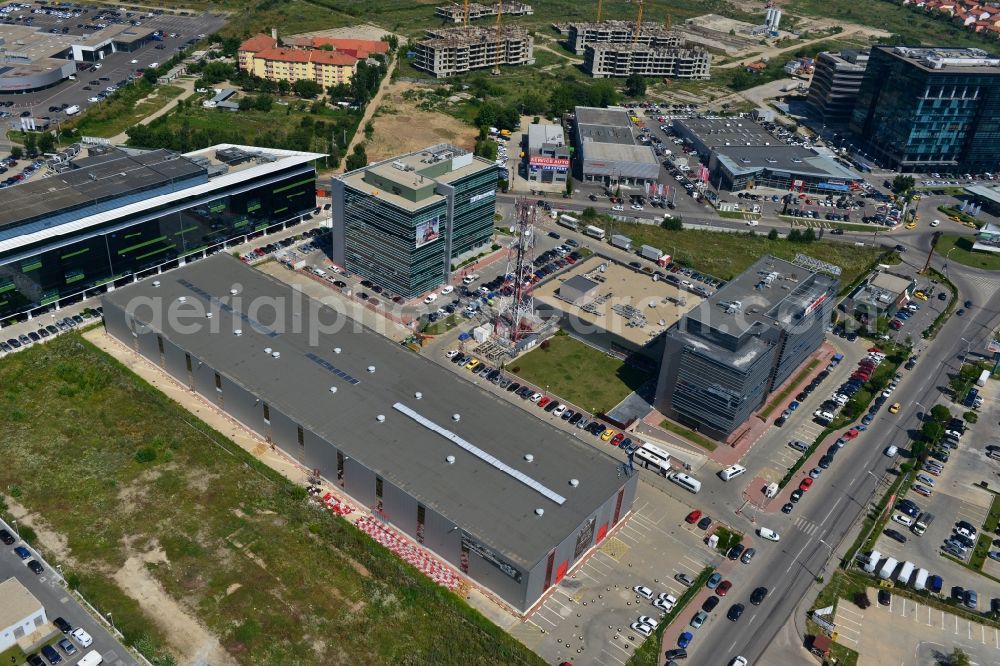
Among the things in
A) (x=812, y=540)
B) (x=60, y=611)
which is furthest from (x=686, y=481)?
(x=60, y=611)

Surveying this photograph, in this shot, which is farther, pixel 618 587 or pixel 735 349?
pixel 735 349

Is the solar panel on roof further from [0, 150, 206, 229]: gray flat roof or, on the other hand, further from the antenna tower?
[0, 150, 206, 229]: gray flat roof

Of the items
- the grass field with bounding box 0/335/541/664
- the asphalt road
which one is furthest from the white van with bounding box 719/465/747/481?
the grass field with bounding box 0/335/541/664

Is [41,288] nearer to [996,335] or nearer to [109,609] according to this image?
[109,609]

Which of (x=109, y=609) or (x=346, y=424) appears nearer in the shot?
(x=109, y=609)

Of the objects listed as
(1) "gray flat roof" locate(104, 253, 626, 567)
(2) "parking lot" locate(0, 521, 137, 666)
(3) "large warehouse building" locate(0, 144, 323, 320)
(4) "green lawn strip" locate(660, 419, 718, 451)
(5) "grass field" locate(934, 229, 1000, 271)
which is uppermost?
(3) "large warehouse building" locate(0, 144, 323, 320)

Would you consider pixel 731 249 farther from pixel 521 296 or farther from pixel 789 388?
pixel 521 296

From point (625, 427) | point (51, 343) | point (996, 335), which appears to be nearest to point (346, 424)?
point (625, 427)
